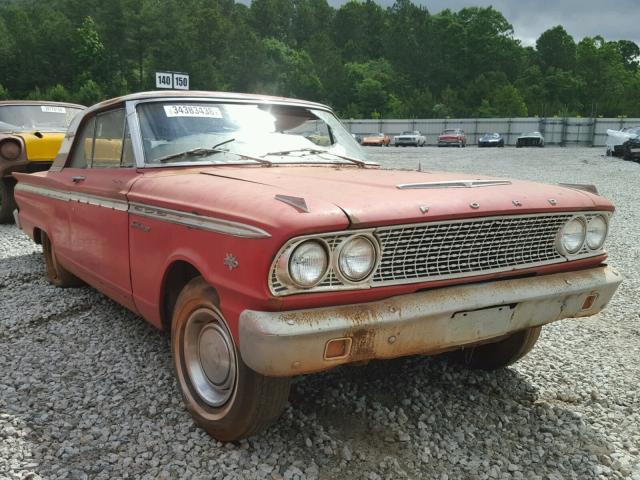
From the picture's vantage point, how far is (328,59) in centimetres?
9206

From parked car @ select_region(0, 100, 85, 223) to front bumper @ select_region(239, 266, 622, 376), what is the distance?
5946 millimetres

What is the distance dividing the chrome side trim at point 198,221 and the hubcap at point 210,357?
38 cm

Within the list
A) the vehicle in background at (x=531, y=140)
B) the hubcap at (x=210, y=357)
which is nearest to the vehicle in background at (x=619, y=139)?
the vehicle in background at (x=531, y=140)

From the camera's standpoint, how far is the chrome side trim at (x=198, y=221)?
2.16m

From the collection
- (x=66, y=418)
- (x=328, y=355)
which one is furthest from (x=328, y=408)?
(x=66, y=418)

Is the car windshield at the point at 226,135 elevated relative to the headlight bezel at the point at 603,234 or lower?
elevated

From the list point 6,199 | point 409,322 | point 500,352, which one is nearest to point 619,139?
point 6,199

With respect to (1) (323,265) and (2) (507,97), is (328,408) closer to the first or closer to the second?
(1) (323,265)

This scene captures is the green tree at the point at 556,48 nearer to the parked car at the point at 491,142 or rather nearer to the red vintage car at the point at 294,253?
the parked car at the point at 491,142

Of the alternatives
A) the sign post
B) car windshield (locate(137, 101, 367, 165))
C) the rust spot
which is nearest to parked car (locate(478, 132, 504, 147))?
the sign post

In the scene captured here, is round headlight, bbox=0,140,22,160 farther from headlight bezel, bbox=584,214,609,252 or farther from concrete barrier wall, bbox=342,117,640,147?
concrete barrier wall, bbox=342,117,640,147

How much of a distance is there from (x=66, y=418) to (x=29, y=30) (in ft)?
242

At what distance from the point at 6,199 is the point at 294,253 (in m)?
7.04

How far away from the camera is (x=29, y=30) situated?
6512cm
